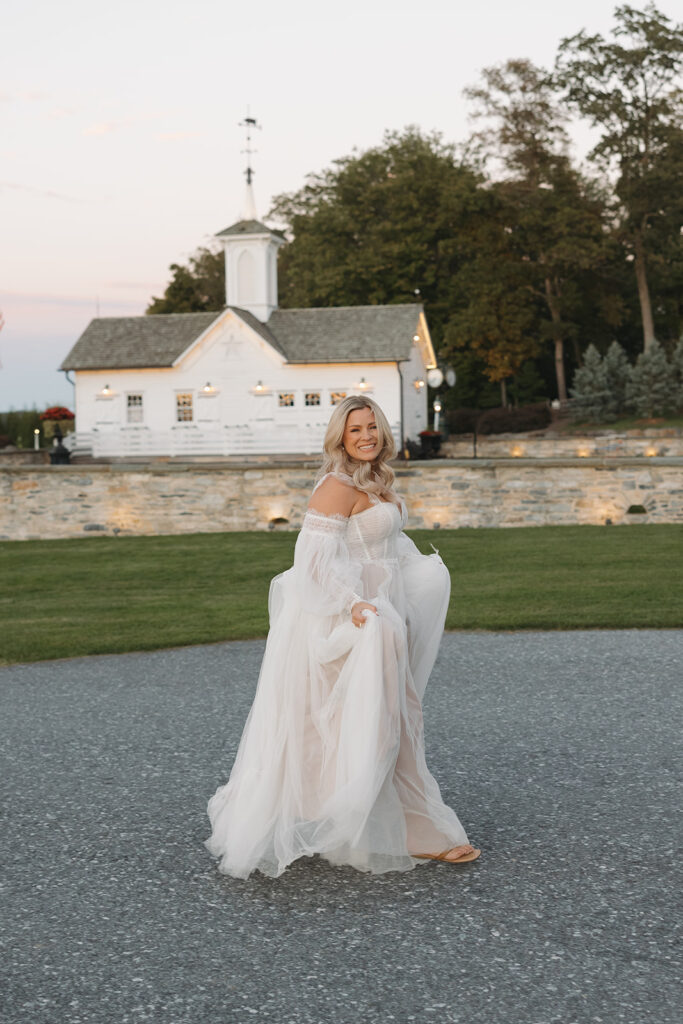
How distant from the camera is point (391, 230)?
1879 inches

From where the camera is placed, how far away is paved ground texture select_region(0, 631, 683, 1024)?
11.1 ft

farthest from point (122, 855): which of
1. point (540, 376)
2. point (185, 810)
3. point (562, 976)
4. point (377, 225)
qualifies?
point (540, 376)

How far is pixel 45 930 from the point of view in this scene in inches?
155

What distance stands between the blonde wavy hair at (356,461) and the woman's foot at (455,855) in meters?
1.50

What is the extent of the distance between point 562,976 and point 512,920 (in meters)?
0.45

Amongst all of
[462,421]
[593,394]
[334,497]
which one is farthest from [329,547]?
[462,421]

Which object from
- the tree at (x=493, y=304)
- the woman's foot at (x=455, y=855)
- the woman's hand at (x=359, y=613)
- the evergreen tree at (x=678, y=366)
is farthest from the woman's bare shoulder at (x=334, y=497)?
the tree at (x=493, y=304)

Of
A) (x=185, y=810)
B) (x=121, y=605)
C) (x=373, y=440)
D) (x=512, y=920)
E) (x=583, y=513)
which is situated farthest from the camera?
(x=583, y=513)

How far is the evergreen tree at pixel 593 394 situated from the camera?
Answer: 41.2 m

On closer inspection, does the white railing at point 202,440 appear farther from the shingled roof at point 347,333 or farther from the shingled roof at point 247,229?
the shingled roof at point 247,229

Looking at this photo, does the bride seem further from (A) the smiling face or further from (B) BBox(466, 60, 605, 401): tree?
(B) BBox(466, 60, 605, 401): tree

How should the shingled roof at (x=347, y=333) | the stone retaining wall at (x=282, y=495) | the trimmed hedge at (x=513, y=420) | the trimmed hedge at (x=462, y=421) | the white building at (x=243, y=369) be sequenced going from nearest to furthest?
1. the stone retaining wall at (x=282, y=495)
2. the shingled roof at (x=347, y=333)
3. the white building at (x=243, y=369)
4. the trimmed hedge at (x=513, y=420)
5. the trimmed hedge at (x=462, y=421)

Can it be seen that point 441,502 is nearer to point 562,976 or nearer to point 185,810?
point 185,810

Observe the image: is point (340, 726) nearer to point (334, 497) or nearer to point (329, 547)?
point (329, 547)
